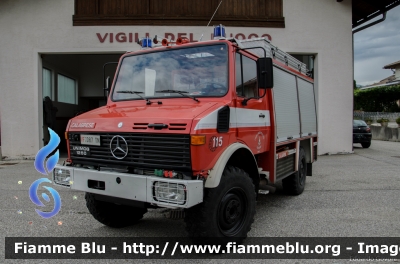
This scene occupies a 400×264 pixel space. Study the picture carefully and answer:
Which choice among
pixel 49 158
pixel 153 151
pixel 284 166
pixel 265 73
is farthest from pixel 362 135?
pixel 49 158

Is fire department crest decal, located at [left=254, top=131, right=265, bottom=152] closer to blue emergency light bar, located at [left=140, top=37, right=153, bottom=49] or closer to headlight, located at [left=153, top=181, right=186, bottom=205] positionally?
headlight, located at [left=153, top=181, right=186, bottom=205]

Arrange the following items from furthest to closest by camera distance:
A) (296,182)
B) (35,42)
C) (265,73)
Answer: (35,42), (296,182), (265,73)

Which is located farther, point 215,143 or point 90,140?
point 90,140

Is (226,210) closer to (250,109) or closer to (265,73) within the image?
(250,109)

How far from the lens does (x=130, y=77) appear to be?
4.57 meters

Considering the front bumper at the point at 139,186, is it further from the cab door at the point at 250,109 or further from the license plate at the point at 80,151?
the cab door at the point at 250,109

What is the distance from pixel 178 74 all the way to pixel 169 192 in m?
1.67

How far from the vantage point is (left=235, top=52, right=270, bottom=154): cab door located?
13.2ft

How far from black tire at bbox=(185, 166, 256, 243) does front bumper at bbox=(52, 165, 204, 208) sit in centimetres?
23

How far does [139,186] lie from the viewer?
3262 millimetres

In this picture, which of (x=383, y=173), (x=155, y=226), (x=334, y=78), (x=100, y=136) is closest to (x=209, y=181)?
(x=100, y=136)

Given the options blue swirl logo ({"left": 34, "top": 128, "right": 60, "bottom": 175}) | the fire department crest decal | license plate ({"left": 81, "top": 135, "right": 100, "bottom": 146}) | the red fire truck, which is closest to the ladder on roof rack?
the red fire truck

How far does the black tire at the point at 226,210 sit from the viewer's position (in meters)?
3.33

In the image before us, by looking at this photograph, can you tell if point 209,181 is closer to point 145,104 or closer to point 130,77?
point 145,104
